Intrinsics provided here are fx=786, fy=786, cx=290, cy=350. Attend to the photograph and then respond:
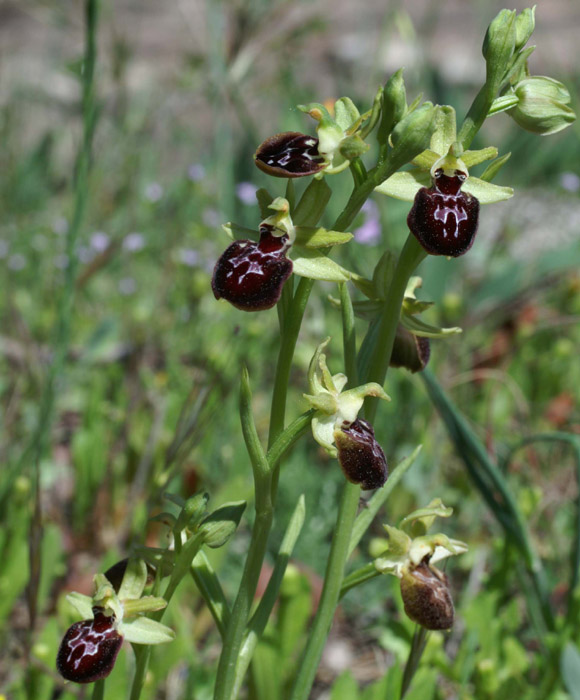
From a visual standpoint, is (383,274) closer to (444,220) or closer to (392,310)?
(392,310)

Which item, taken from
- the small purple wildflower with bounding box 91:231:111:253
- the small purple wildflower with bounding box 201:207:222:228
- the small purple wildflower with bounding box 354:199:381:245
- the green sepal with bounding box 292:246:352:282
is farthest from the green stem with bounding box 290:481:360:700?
the small purple wildflower with bounding box 201:207:222:228

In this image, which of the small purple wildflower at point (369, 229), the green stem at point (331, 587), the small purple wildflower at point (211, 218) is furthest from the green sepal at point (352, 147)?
the small purple wildflower at point (211, 218)

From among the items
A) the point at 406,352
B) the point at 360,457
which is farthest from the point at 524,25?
the point at 360,457

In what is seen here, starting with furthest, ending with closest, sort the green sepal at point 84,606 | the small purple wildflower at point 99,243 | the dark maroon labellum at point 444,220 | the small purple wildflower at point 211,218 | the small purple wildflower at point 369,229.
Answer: the small purple wildflower at point 211,218
the small purple wildflower at point 99,243
the small purple wildflower at point 369,229
the green sepal at point 84,606
the dark maroon labellum at point 444,220

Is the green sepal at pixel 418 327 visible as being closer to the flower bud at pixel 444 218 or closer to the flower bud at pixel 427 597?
the flower bud at pixel 444 218

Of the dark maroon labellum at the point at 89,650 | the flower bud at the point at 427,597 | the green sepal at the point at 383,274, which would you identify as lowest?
the dark maroon labellum at the point at 89,650

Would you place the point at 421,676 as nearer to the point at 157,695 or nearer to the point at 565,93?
the point at 157,695
